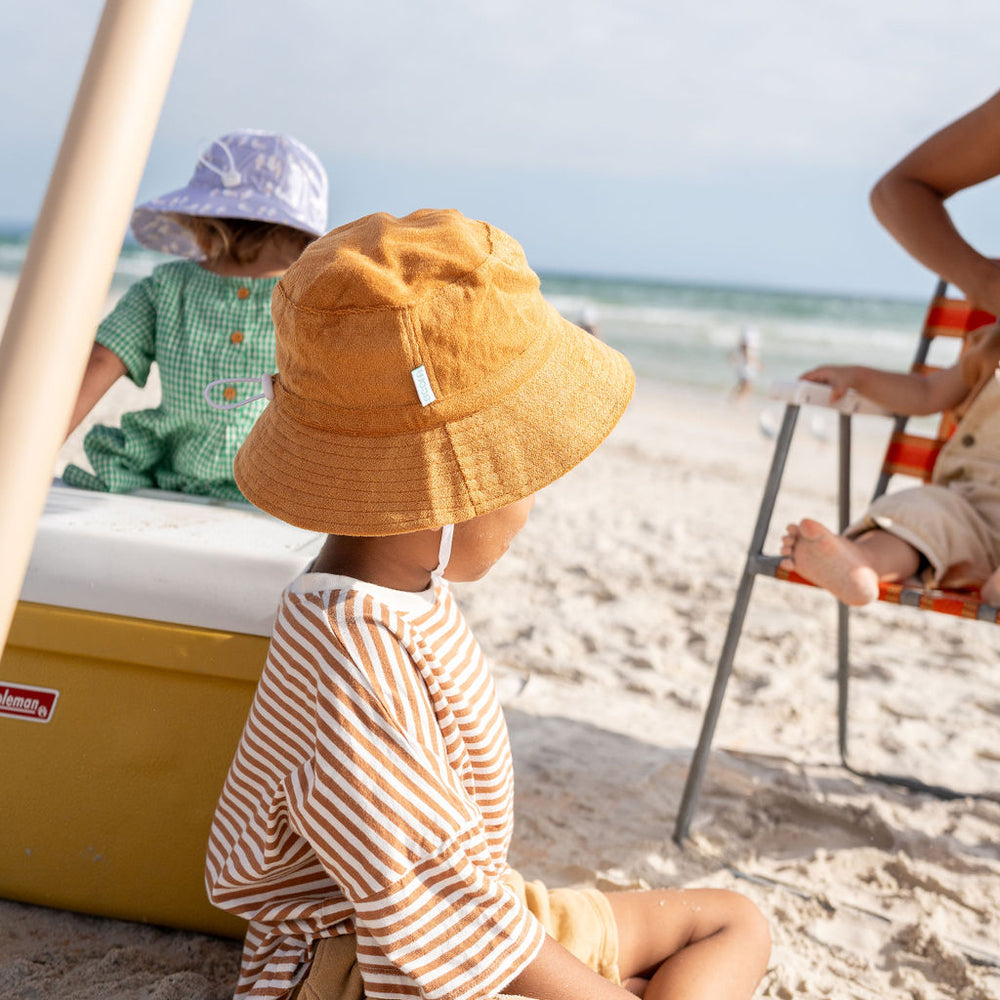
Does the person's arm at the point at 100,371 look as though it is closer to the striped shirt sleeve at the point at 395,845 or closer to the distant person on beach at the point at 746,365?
the striped shirt sleeve at the point at 395,845

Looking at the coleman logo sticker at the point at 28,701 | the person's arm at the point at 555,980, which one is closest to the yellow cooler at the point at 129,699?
the coleman logo sticker at the point at 28,701

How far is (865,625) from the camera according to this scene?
134 inches

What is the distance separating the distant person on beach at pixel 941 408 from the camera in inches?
74.7

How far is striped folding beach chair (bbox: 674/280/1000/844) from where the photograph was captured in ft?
5.87

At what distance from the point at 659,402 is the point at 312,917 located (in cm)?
938

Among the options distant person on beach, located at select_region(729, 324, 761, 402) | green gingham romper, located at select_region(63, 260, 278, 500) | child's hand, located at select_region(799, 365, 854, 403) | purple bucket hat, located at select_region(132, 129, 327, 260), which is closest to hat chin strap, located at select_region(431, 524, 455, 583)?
green gingham romper, located at select_region(63, 260, 278, 500)

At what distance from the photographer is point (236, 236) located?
6.12ft

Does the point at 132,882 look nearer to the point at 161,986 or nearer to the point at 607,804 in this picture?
the point at 161,986

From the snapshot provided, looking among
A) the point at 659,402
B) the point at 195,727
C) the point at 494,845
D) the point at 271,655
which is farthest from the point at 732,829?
the point at 659,402

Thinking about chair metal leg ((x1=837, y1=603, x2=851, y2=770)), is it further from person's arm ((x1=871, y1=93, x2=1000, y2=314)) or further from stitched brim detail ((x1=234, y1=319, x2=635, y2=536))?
stitched brim detail ((x1=234, y1=319, x2=635, y2=536))

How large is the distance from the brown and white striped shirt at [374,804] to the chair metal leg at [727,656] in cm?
80

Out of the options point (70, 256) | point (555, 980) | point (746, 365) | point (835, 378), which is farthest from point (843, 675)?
point (746, 365)

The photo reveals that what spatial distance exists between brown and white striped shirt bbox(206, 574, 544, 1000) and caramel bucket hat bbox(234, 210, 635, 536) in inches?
4.7

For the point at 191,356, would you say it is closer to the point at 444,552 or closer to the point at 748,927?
the point at 444,552
